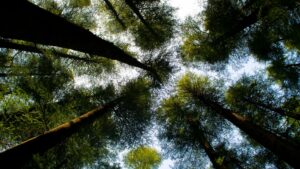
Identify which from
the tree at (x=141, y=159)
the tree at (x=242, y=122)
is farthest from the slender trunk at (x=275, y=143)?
the tree at (x=141, y=159)

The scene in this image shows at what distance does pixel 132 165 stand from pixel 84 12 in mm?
8891

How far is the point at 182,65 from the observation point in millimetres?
17375

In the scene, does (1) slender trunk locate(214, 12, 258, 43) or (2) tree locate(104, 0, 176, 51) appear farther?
(2) tree locate(104, 0, 176, 51)

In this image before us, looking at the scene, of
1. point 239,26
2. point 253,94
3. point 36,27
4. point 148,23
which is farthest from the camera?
point 148,23

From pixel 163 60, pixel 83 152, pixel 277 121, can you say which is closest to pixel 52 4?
pixel 163 60

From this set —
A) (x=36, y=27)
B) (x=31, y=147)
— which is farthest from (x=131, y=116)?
(x=36, y=27)

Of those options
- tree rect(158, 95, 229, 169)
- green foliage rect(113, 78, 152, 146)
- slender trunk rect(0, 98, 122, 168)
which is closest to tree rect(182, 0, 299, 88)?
tree rect(158, 95, 229, 169)

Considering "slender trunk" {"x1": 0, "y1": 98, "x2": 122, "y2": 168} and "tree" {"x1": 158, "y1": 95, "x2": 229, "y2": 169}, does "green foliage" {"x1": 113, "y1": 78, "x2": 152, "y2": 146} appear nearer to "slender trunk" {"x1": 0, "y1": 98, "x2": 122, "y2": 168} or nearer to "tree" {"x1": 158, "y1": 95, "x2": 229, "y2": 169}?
"tree" {"x1": 158, "y1": 95, "x2": 229, "y2": 169}

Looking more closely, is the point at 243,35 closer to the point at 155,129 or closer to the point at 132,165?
the point at 155,129

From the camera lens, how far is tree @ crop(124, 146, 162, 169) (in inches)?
627

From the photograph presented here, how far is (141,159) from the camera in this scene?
16094 mm

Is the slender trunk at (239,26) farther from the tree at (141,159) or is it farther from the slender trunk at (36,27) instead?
the slender trunk at (36,27)

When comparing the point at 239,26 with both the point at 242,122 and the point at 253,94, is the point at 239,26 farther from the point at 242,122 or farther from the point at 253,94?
the point at 242,122

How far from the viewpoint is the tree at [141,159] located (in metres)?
15.9
